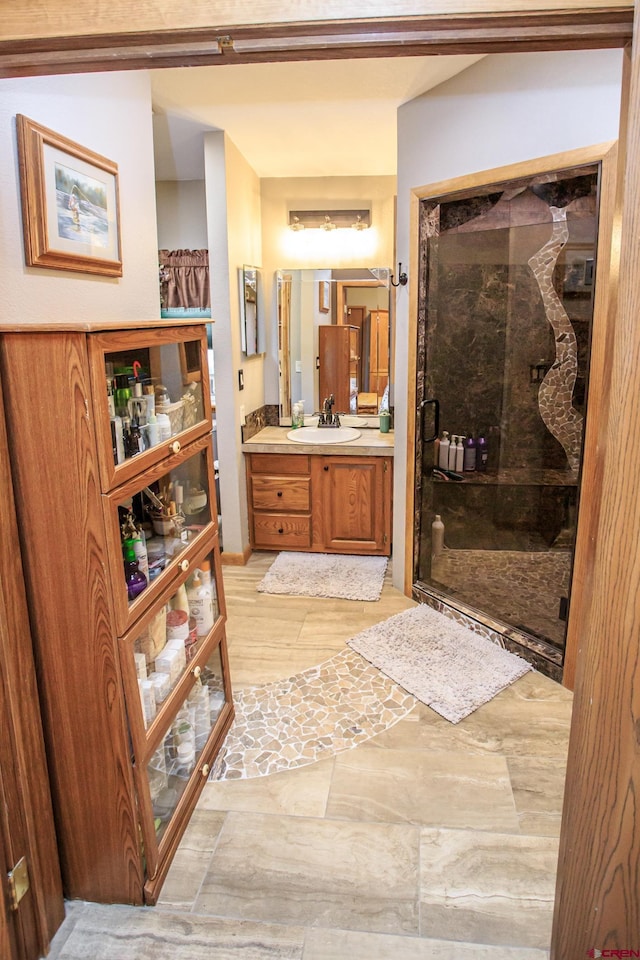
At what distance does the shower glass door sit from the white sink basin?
0.85 m

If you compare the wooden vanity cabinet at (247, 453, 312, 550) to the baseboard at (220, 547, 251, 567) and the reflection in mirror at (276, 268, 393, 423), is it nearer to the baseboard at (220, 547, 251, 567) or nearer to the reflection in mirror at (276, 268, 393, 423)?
the baseboard at (220, 547, 251, 567)

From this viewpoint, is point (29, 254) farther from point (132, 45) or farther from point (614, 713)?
point (614, 713)

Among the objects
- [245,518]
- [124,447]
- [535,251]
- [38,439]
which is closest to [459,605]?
[245,518]

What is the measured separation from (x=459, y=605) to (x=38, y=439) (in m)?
2.52

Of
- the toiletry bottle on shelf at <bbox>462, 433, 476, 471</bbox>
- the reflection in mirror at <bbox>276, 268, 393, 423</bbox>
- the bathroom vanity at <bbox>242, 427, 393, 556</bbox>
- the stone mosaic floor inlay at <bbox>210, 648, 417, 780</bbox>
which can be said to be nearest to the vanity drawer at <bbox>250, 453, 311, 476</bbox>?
the bathroom vanity at <bbox>242, 427, 393, 556</bbox>

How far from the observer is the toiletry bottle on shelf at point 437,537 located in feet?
11.9

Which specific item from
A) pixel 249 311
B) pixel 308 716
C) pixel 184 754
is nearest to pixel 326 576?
pixel 308 716

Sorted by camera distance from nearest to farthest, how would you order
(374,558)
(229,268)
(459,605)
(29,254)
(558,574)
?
(29,254), (558,574), (459,605), (229,268), (374,558)

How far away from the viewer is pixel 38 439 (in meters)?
1.46

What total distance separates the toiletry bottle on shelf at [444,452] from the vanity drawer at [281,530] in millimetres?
1059

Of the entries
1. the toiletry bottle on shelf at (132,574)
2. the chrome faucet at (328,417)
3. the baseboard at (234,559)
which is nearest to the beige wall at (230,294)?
the baseboard at (234,559)

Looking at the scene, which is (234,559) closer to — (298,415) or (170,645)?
(298,415)

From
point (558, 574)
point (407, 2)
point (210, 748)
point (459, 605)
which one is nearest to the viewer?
point (407, 2)

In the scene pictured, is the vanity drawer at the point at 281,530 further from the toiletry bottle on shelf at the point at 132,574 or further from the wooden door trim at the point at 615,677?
the wooden door trim at the point at 615,677
